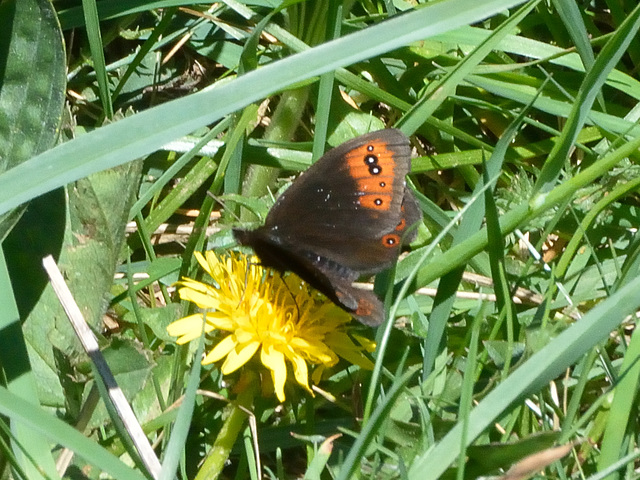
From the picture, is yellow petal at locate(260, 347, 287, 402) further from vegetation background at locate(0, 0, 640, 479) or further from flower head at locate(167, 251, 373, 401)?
vegetation background at locate(0, 0, 640, 479)

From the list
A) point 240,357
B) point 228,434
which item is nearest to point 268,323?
point 240,357

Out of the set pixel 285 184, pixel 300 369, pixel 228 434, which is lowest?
pixel 228 434

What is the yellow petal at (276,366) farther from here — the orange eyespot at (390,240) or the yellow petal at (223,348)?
the orange eyespot at (390,240)

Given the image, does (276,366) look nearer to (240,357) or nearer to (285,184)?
(240,357)

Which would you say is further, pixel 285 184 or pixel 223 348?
pixel 285 184

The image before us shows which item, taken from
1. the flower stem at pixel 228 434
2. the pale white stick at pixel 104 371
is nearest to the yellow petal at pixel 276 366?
the flower stem at pixel 228 434

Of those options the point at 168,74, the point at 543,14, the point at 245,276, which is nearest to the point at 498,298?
the point at 245,276

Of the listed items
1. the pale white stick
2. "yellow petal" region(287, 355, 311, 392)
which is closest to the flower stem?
"yellow petal" region(287, 355, 311, 392)
